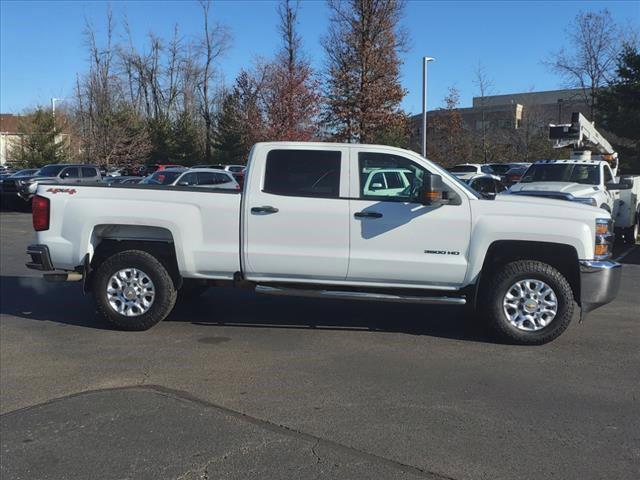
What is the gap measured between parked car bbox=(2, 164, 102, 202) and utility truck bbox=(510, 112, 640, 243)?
17153 mm

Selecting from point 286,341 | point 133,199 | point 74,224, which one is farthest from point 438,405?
point 74,224

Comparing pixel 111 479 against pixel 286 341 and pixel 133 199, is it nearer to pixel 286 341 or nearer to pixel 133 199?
pixel 286 341

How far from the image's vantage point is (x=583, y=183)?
523 inches

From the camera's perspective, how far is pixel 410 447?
12.6 ft

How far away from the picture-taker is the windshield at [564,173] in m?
13.5

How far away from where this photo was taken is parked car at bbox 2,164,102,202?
24.1 metres

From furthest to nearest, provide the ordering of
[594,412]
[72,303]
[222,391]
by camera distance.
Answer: [72,303] → [222,391] → [594,412]

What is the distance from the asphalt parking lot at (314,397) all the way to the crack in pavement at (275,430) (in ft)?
0.05

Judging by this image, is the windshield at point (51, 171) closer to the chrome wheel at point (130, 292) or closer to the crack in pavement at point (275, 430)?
the chrome wheel at point (130, 292)

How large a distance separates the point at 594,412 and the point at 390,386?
1508mm

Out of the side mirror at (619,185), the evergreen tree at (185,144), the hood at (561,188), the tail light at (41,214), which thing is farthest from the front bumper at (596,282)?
the evergreen tree at (185,144)

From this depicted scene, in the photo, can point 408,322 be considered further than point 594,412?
Yes

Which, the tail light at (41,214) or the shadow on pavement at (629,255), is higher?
the tail light at (41,214)

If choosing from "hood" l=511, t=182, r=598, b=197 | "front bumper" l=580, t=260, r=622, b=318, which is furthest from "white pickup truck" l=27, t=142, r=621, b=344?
"hood" l=511, t=182, r=598, b=197
